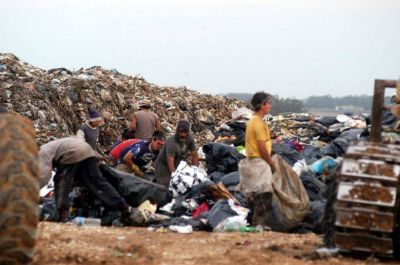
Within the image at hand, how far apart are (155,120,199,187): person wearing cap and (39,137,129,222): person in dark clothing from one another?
1.93m

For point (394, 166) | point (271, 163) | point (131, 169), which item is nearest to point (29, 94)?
point (131, 169)

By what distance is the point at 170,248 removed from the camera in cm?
685

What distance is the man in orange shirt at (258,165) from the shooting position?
27.4 ft

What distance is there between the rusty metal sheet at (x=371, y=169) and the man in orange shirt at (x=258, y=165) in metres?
2.23

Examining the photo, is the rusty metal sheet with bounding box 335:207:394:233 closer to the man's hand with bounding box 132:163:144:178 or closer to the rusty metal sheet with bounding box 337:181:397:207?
the rusty metal sheet with bounding box 337:181:397:207

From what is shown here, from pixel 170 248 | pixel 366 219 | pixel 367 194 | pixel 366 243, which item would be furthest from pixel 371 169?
pixel 170 248

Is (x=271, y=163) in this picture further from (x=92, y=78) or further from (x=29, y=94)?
(x=92, y=78)

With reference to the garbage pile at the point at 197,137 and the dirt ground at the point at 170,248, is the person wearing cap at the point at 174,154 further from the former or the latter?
the dirt ground at the point at 170,248

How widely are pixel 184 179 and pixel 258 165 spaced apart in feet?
6.59

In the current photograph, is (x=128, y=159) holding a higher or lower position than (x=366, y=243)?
lower

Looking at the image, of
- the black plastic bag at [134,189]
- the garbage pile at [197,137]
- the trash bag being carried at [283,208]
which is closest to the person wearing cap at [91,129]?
the garbage pile at [197,137]

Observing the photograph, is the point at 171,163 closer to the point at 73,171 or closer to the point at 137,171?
the point at 137,171

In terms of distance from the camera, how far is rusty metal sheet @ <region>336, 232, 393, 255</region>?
6.02 meters

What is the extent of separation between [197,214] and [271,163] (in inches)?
54.6
